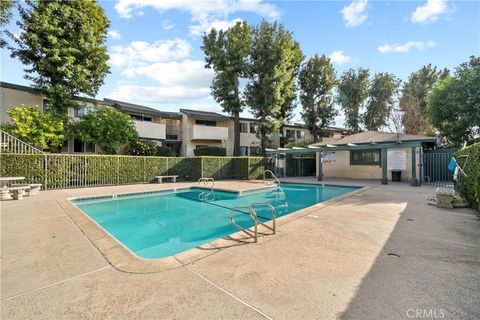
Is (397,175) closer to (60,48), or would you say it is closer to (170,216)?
(170,216)

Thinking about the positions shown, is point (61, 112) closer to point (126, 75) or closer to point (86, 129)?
point (86, 129)

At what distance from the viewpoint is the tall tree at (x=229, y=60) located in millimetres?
21938

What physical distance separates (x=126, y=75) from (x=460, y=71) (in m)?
24.0

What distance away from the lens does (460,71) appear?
16766 millimetres

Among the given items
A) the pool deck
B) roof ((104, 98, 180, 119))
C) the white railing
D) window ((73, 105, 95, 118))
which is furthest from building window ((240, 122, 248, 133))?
the pool deck

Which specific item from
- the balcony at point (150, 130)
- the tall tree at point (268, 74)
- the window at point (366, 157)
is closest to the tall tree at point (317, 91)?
the tall tree at point (268, 74)

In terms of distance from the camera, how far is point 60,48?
46.1ft

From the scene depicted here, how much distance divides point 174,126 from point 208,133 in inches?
162

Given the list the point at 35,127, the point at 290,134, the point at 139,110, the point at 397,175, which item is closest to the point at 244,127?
the point at 290,134

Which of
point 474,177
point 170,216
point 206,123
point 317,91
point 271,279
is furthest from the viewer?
point 317,91

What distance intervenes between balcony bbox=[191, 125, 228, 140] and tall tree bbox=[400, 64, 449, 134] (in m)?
23.4

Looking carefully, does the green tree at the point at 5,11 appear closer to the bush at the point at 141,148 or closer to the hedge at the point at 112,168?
the hedge at the point at 112,168

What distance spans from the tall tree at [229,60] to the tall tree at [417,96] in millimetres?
21787

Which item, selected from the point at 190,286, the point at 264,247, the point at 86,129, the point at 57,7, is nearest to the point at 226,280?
the point at 190,286
